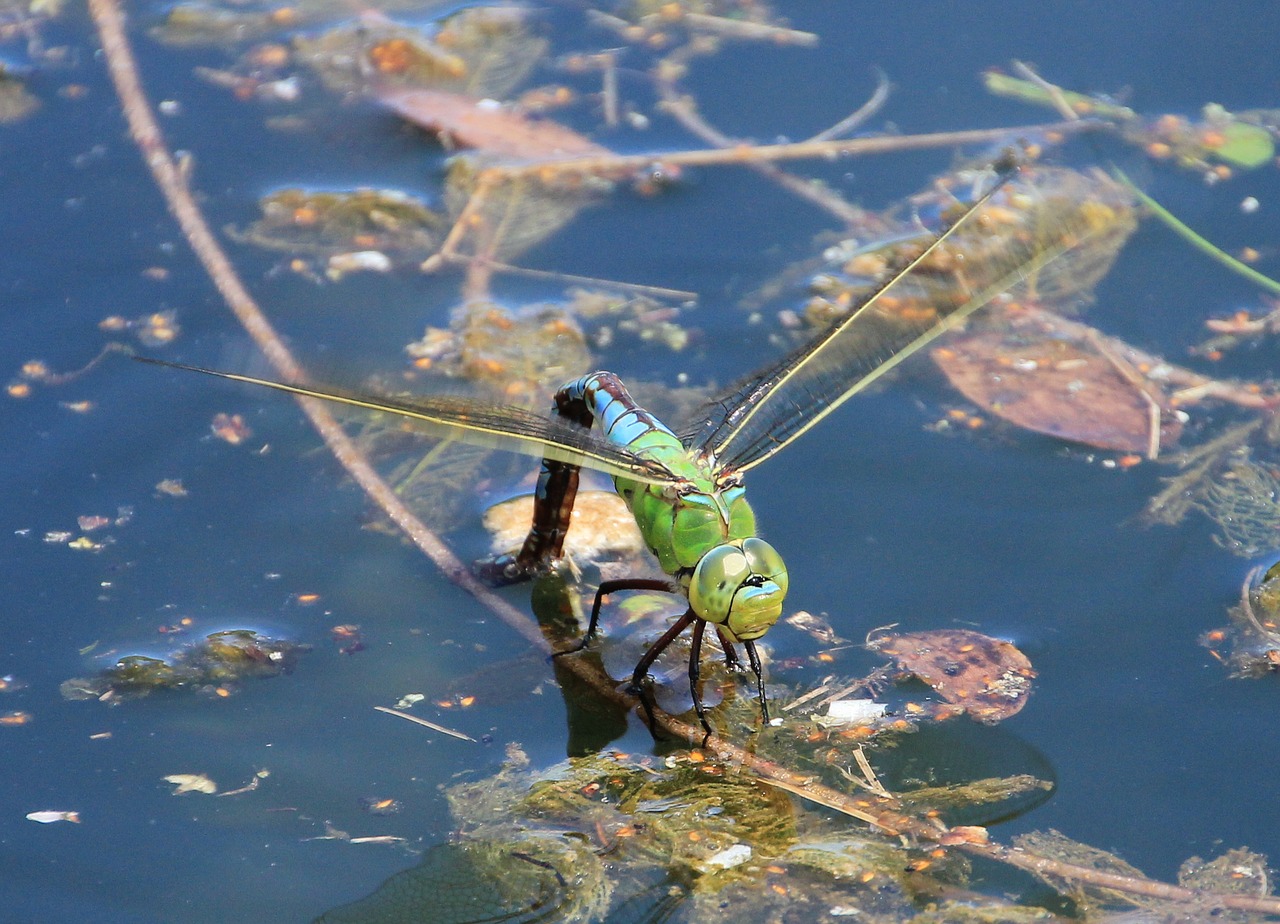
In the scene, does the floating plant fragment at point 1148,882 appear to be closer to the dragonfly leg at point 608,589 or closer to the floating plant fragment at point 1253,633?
the floating plant fragment at point 1253,633

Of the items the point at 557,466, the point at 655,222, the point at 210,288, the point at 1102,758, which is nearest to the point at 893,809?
the point at 1102,758

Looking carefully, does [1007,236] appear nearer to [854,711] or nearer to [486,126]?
[854,711]

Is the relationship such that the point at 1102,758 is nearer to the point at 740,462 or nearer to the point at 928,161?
the point at 740,462

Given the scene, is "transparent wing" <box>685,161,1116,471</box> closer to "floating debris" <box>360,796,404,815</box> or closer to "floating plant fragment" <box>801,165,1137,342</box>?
"floating plant fragment" <box>801,165,1137,342</box>

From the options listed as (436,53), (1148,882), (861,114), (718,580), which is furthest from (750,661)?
(436,53)

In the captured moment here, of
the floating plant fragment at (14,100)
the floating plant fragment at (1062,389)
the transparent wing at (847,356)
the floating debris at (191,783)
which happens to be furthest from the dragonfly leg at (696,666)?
the floating plant fragment at (14,100)

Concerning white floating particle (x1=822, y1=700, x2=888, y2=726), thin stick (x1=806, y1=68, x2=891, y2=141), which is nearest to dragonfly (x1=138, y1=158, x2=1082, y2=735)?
white floating particle (x1=822, y1=700, x2=888, y2=726)
